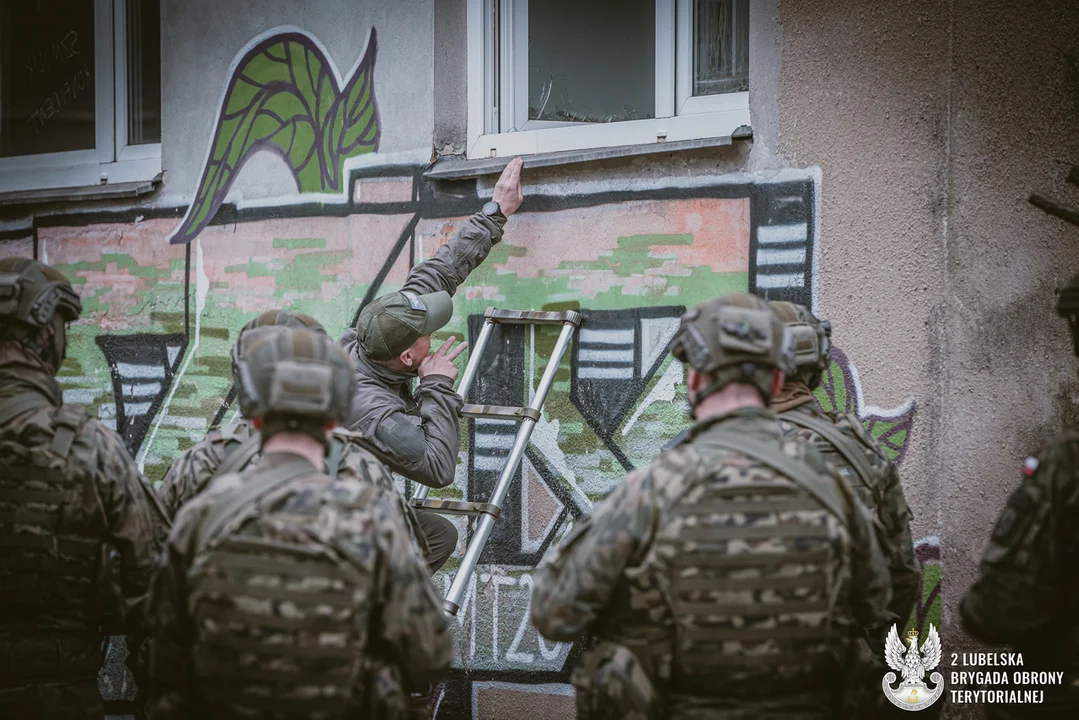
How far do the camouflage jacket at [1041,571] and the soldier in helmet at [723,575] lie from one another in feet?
1.19

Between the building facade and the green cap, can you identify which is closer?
the building facade

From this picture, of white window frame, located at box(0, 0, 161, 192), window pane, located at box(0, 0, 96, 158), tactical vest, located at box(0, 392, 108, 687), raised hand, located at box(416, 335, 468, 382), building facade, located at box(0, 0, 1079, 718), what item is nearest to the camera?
tactical vest, located at box(0, 392, 108, 687)

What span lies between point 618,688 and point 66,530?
1839 millimetres

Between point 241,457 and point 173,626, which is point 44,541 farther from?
point 173,626

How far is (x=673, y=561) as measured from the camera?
295cm

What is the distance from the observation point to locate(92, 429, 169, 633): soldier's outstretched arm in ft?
12.1

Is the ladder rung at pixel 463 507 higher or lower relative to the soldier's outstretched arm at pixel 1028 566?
lower

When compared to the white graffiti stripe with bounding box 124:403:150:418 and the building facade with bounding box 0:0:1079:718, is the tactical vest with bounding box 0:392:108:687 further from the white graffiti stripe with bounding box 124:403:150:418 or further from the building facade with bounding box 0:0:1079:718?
the white graffiti stripe with bounding box 124:403:150:418

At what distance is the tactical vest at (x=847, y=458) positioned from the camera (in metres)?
3.93


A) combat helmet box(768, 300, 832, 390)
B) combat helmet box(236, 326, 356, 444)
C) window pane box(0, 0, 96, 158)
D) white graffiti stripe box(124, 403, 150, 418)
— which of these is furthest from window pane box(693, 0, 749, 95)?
window pane box(0, 0, 96, 158)

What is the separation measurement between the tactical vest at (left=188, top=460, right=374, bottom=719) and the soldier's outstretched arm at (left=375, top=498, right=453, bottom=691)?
0.19ft

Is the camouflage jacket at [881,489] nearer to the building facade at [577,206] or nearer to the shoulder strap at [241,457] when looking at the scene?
the building facade at [577,206]

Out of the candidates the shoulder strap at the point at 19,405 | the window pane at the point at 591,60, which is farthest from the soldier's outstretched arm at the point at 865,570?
the window pane at the point at 591,60

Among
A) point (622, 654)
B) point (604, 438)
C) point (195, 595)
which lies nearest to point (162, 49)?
point (604, 438)
